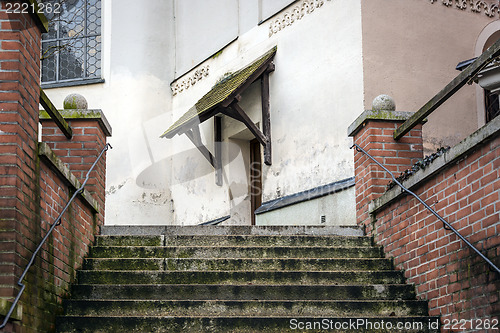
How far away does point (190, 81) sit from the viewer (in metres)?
15.1

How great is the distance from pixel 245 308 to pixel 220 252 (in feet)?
3.25

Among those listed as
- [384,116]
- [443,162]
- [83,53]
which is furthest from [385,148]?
[83,53]

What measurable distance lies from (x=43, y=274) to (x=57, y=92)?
10905 mm

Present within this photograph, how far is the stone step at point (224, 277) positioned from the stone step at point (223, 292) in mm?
186

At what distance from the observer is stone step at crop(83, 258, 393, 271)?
254 inches

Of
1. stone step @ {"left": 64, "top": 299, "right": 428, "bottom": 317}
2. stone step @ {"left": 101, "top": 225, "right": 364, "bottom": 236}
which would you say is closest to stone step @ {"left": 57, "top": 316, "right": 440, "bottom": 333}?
stone step @ {"left": 64, "top": 299, "right": 428, "bottom": 317}

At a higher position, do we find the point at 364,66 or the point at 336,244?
the point at 364,66

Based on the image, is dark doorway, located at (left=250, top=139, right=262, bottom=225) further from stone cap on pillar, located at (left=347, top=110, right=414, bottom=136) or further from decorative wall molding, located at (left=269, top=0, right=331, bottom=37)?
stone cap on pillar, located at (left=347, top=110, right=414, bottom=136)

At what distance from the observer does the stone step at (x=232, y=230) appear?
284 inches

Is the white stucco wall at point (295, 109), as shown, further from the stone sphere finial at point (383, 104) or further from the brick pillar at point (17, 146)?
the brick pillar at point (17, 146)

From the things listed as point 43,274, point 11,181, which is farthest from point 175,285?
point 11,181

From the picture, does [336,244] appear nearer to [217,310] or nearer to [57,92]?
[217,310]

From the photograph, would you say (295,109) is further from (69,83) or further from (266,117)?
(69,83)

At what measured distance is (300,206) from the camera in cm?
1183
